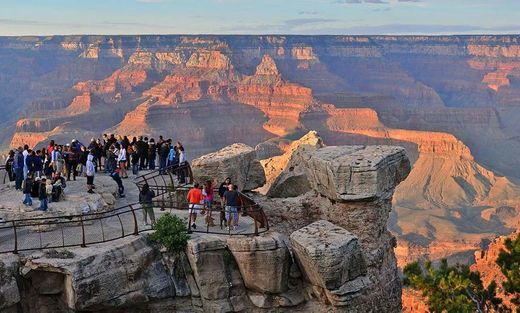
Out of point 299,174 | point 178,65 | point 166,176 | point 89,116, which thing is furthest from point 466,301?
point 178,65

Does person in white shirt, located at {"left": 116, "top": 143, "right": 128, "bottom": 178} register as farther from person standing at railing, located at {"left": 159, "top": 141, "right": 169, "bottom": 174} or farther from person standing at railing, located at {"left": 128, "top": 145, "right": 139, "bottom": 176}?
person standing at railing, located at {"left": 159, "top": 141, "right": 169, "bottom": 174}

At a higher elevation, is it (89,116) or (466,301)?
(466,301)

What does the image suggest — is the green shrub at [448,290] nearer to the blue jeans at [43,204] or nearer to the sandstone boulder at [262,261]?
the sandstone boulder at [262,261]

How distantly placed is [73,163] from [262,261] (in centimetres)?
943

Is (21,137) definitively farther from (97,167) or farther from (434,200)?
(97,167)

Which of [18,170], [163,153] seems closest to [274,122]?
[163,153]

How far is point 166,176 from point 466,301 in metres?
12.7

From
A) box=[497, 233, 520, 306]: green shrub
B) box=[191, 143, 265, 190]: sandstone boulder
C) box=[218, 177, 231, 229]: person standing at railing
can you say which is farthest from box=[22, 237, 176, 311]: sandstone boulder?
box=[497, 233, 520, 306]: green shrub

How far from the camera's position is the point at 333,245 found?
16656 mm

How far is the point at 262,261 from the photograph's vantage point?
1752 centimetres

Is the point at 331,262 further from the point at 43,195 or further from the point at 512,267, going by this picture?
the point at 43,195

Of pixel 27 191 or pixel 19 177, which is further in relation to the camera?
pixel 19 177

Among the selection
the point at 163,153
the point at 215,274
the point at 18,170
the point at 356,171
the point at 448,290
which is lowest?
the point at 448,290

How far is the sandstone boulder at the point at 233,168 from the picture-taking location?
73.4 feet
